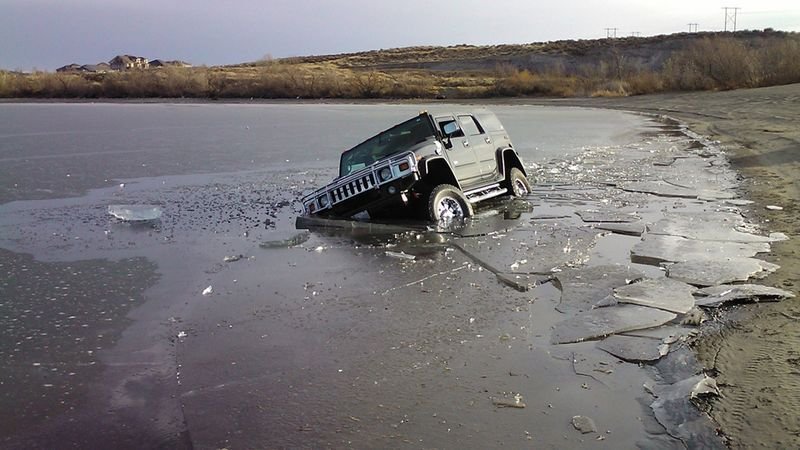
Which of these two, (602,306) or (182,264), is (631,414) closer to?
(602,306)

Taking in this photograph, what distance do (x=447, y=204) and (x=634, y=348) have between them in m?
5.83

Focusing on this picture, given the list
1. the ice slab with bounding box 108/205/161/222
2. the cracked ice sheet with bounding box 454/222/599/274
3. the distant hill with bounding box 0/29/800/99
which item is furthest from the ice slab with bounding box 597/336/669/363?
the distant hill with bounding box 0/29/800/99

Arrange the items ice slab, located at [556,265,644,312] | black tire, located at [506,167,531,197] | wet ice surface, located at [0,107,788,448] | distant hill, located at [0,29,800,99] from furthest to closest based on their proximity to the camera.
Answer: distant hill, located at [0,29,800,99], black tire, located at [506,167,531,197], ice slab, located at [556,265,644,312], wet ice surface, located at [0,107,788,448]

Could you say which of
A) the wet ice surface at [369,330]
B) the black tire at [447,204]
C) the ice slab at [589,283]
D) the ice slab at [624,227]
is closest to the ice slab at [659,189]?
the wet ice surface at [369,330]

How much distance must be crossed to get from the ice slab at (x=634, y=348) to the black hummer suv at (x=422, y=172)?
5.04m

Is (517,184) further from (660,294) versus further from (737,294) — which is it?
(737,294)

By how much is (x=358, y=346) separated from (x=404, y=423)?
1438mm

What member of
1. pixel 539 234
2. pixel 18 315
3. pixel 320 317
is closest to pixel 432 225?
pixel 539 234

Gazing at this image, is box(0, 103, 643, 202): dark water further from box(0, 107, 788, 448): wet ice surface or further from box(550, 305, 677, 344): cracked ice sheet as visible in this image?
box(550, 305, 677, 344): cracked ice sheet

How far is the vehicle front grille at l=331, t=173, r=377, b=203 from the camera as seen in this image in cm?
1063

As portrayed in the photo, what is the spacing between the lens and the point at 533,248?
30.0 ft

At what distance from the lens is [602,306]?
6.57m

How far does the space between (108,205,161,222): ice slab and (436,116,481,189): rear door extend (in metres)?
4.69

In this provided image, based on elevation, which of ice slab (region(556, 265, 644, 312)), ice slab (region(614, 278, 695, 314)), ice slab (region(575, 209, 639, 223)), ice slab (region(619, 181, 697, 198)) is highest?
ice slab (region(614, 278, 695, 314))
